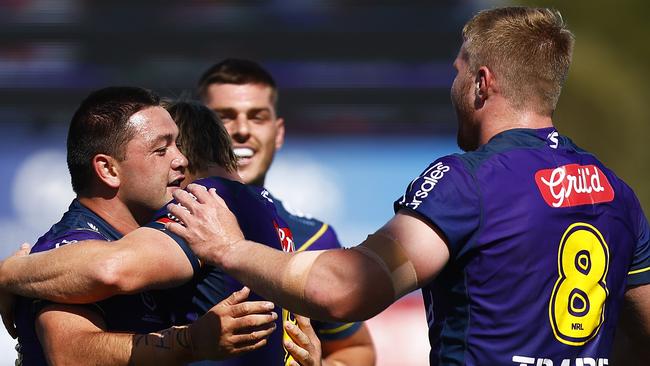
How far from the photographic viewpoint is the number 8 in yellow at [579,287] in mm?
3555

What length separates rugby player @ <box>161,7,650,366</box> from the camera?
3320 millimetres

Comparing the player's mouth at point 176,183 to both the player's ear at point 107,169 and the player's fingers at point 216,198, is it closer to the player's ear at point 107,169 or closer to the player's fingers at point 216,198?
the player's ear at point 107,169

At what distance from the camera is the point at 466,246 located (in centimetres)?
345

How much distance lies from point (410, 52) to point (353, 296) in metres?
7.63

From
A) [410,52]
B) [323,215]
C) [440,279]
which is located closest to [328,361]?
[440,279]

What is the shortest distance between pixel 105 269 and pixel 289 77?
728 centimetres

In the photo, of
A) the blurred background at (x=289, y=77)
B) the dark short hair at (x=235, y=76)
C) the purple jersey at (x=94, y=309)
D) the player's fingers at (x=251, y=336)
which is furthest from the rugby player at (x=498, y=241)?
the blurred background at (x=289, y=77)

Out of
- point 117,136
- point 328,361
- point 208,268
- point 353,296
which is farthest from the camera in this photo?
point 328,361

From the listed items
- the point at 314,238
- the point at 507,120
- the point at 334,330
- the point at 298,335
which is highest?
the point at 507,120

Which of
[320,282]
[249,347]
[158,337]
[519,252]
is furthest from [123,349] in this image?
[519,252]

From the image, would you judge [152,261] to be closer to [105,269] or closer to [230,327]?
[105,269]

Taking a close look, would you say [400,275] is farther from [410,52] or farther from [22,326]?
[410,52]

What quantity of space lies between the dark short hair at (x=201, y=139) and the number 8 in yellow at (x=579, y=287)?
1294 mm

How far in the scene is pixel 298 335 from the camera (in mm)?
4043
